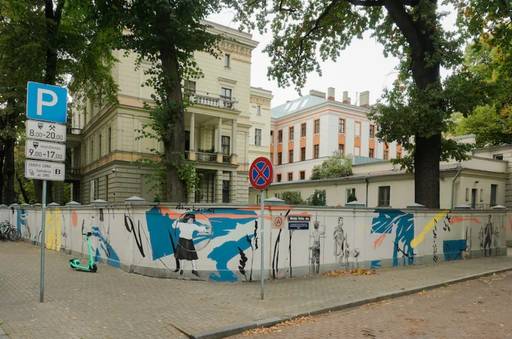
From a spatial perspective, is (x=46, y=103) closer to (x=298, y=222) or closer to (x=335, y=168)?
(x=298, y=222)

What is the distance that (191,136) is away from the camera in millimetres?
36031

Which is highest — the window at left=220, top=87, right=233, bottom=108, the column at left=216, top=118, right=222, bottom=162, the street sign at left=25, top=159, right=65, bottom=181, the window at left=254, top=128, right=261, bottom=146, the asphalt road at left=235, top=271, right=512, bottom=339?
the window at left=220, top=87, right=233, bottom=108

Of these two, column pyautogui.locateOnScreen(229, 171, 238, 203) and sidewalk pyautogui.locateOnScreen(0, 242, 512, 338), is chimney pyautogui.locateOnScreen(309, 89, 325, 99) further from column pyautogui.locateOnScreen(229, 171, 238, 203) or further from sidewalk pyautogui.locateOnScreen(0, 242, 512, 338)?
sidewalk pyautogui.locateOnScreen(0, 242, 512, 338)

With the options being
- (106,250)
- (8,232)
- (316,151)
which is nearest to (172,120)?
(106,250)

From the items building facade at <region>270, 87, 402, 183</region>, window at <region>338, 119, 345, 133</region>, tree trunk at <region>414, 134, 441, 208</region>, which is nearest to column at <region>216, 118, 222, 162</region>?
building facade at <region>270, 87, 402, 183</region>

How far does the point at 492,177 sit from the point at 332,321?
2500cm

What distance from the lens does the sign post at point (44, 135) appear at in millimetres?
7801

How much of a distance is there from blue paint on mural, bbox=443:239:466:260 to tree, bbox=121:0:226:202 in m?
9.86

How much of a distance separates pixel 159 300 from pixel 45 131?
383 centimetres

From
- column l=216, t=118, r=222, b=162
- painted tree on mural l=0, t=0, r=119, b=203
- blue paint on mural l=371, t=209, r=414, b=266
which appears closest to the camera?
blue paint on mural l=371, t=209, r=414, b=266

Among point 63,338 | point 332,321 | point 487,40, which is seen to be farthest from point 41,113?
point 487,40

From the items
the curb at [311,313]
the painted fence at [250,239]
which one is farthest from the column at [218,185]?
the curb at [311,313]

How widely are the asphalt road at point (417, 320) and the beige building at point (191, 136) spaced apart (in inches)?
954

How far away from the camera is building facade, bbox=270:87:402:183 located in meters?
55.4
